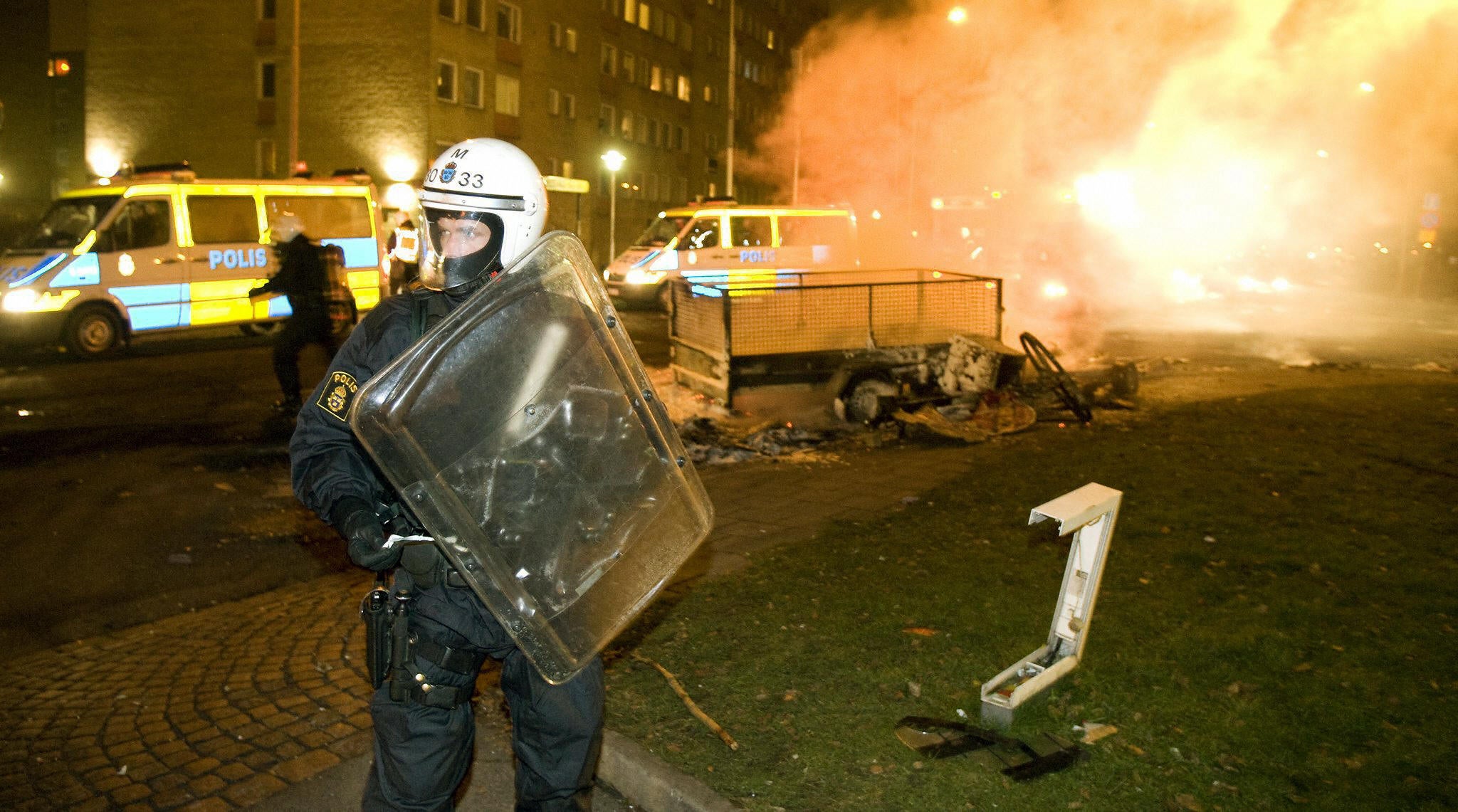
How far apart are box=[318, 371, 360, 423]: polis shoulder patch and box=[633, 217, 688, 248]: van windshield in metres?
18.1

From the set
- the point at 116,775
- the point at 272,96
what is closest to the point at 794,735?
the point at 116,775

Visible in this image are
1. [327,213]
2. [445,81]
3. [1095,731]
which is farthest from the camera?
[445,81]

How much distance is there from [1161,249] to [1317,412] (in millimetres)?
29319

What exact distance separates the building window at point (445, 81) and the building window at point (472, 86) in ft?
1.52

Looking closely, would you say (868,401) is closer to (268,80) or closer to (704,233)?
(704,233)

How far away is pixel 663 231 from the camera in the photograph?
827 inches

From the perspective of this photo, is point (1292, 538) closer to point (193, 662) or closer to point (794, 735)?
point (794, 735)

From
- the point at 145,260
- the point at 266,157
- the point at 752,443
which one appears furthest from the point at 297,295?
the point at 266,157

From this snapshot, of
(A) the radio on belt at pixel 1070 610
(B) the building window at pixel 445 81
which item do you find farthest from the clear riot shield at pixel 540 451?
(B) the building window at pixel 445 81

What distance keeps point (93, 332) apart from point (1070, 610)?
45.3 ft

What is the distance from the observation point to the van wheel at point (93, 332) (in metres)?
13.6

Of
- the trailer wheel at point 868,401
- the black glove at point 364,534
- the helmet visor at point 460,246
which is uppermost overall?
the helmet visor at point 460,246

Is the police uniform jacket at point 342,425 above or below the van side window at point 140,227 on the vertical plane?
below

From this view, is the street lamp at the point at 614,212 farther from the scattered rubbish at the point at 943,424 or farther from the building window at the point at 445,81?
the scattered rubbish at the point at 943,424
